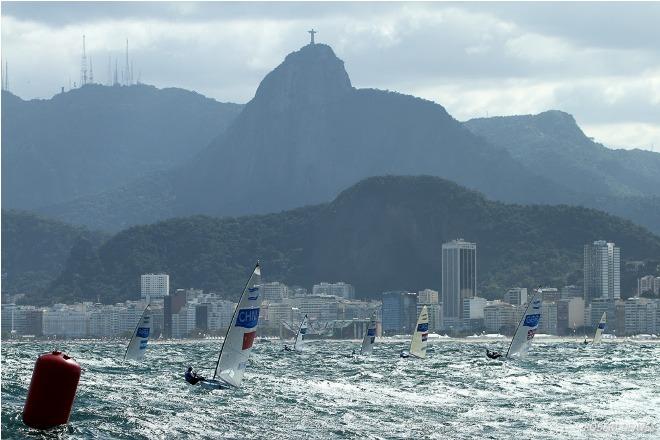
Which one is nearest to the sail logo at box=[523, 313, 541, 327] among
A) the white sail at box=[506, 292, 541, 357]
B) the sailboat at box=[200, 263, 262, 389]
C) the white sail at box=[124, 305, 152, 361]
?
the white sail at box=[506, 292, 541, 357]

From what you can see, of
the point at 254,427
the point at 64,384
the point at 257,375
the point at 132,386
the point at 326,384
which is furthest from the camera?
the point at 257,375

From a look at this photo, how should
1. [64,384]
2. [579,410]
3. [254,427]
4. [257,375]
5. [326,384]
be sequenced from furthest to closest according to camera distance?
[257,375] < [326,384] < [579,410] < [254,427] < [64,384]

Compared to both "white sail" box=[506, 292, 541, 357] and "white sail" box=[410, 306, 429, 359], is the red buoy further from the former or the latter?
"white sail" box=[410, 306, 429, 359]

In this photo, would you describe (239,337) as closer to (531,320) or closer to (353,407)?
(353,407)

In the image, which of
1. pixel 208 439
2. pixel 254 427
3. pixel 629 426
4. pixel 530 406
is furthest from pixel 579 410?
pixel 208 439

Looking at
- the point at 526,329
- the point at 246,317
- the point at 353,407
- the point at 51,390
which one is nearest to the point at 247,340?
the point at 246,317

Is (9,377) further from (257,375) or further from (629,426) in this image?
(629,426)

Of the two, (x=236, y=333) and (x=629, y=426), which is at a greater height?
(x=236, y=333)
